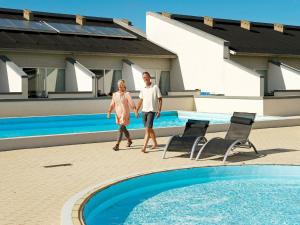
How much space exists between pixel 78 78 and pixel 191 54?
796cm

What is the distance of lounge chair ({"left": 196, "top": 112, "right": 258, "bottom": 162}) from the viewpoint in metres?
10.8

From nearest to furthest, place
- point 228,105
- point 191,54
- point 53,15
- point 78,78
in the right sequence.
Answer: point 228,105 → point 78,78 → point 191,54 → point 53,15

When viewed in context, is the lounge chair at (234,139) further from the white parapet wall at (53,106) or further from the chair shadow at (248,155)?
the white parapet wall at (53,106)

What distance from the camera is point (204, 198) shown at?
838 centimetres

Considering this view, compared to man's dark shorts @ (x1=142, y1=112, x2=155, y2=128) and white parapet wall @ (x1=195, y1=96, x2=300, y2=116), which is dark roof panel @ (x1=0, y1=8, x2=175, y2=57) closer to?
white parapet wall @ (x1=195, y1=96, x2=300, y2=116)

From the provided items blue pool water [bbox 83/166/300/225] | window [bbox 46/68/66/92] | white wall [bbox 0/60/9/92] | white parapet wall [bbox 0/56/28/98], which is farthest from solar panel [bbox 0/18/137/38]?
blue pool water [bbox 83/166/300/225]

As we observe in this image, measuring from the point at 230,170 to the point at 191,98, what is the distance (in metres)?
16.3

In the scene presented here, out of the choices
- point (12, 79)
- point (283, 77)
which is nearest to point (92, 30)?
point (12, 79)

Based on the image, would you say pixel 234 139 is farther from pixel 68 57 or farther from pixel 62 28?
pixel 62 28

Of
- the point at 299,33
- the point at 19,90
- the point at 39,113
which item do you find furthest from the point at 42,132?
the point at 299,33

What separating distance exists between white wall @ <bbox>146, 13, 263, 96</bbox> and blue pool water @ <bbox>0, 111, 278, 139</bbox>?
12.3 feet

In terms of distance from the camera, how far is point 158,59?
30.8m

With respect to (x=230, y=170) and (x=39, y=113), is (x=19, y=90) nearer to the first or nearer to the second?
(x=39, y=113)

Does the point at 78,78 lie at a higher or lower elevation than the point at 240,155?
higher
